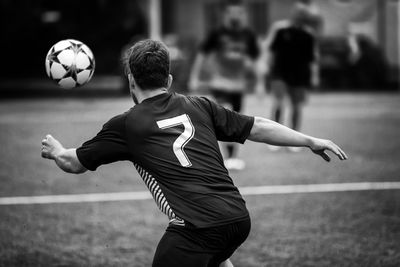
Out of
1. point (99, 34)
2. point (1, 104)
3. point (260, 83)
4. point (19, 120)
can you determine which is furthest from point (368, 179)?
point (99, 34)

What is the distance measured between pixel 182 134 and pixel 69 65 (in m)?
1.71

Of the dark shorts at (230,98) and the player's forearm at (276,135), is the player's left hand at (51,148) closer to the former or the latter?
the player's forearm at (276,135)

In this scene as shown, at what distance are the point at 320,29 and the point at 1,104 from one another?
11.3 meters

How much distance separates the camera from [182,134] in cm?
377

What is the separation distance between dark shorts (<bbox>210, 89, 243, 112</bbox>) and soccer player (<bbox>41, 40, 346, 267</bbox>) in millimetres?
6316

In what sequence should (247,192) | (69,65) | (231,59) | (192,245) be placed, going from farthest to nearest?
(231,59), (247,192), (69,65), (192,245)

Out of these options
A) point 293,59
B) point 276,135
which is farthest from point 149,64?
point 293,59

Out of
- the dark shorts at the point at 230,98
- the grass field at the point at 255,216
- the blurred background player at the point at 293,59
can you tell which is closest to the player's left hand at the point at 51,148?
the grass field at the point at 255,216

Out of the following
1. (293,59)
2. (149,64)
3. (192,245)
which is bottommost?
(293,59)

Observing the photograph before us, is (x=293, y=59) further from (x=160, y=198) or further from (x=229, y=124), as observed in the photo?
(x=160, y=198)

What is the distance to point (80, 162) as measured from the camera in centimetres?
383

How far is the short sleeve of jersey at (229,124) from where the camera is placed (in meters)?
3.97

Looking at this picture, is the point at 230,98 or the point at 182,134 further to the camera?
the point at 230,98

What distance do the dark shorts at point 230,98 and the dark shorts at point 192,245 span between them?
6.67 meters
